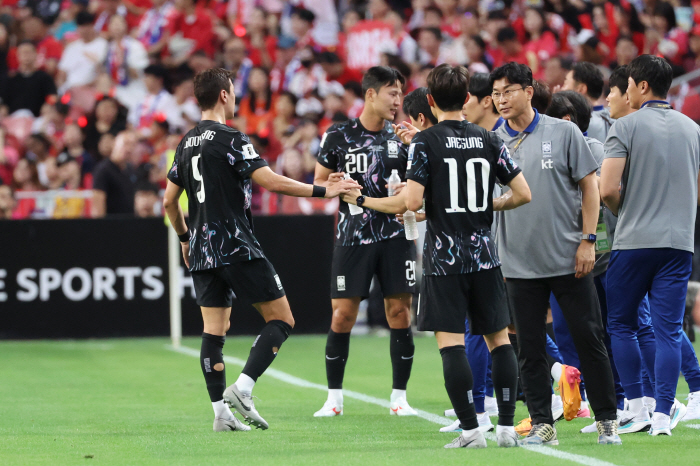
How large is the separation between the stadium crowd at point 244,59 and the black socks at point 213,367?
739 cm

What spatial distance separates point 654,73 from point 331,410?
3363 millimetres

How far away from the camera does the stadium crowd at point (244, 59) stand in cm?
1571

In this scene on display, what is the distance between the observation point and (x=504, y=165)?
5.68 metres

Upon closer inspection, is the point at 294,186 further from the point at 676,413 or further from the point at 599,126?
the point at 676,413

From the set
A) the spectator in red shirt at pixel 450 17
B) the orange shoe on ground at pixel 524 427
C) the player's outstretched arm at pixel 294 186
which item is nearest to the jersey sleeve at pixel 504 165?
the player's outstretched arm at pixel 294 186

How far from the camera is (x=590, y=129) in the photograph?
7.75m

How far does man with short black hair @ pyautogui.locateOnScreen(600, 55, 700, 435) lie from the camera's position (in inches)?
243

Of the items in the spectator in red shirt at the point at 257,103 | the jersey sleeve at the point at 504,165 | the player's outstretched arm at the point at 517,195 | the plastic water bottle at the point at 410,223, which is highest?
the spectator in red shirt at the point at 257,103

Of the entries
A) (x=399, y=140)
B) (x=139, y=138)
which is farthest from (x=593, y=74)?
(x=139, y=138)

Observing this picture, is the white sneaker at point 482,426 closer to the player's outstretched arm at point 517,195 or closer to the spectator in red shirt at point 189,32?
the player's outstretched arm at point 517,195

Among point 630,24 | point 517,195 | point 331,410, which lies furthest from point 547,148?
point 630,24

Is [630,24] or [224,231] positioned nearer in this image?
[224,231]

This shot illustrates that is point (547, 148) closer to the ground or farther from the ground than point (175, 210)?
farther from the ground

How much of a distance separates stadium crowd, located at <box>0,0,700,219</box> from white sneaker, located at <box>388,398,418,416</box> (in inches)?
270
